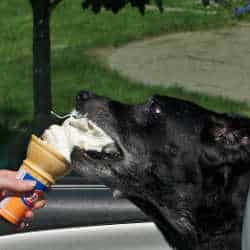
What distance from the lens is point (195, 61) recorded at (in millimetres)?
14812

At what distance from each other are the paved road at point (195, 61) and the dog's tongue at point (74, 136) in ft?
29.7

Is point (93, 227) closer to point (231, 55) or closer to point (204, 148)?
point (204, 148)

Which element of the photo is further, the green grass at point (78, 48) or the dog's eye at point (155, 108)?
the green grass at point (78, 48)

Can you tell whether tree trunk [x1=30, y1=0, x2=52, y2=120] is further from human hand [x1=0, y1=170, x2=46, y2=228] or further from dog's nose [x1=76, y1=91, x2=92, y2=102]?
human hand [x1=0, y1=170, x2=46, y2=228]

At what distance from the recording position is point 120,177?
146 inches

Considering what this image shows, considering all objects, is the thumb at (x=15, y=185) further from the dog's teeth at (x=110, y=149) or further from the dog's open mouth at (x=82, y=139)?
the dog's teeth at (x=110, y=149)

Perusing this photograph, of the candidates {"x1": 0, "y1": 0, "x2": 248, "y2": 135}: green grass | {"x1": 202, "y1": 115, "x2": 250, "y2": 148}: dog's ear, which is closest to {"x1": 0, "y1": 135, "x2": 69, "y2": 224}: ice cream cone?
{"x1": 202, "y1": 115, "x2": 250, "y2": 148}: dog's ear

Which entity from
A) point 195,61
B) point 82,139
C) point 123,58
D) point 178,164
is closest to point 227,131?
point 178,164

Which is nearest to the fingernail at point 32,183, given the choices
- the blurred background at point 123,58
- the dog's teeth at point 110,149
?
the dog's teeth at point 110,149

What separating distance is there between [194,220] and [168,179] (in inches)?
7.2

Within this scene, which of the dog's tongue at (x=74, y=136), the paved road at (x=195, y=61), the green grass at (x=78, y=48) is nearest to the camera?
the dog's tongue at (x=74, y=136)

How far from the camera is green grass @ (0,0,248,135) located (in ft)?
40.0

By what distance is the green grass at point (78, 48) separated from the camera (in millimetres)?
12203

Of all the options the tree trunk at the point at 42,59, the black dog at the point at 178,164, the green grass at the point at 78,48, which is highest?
the black dog at the point at 178,164
